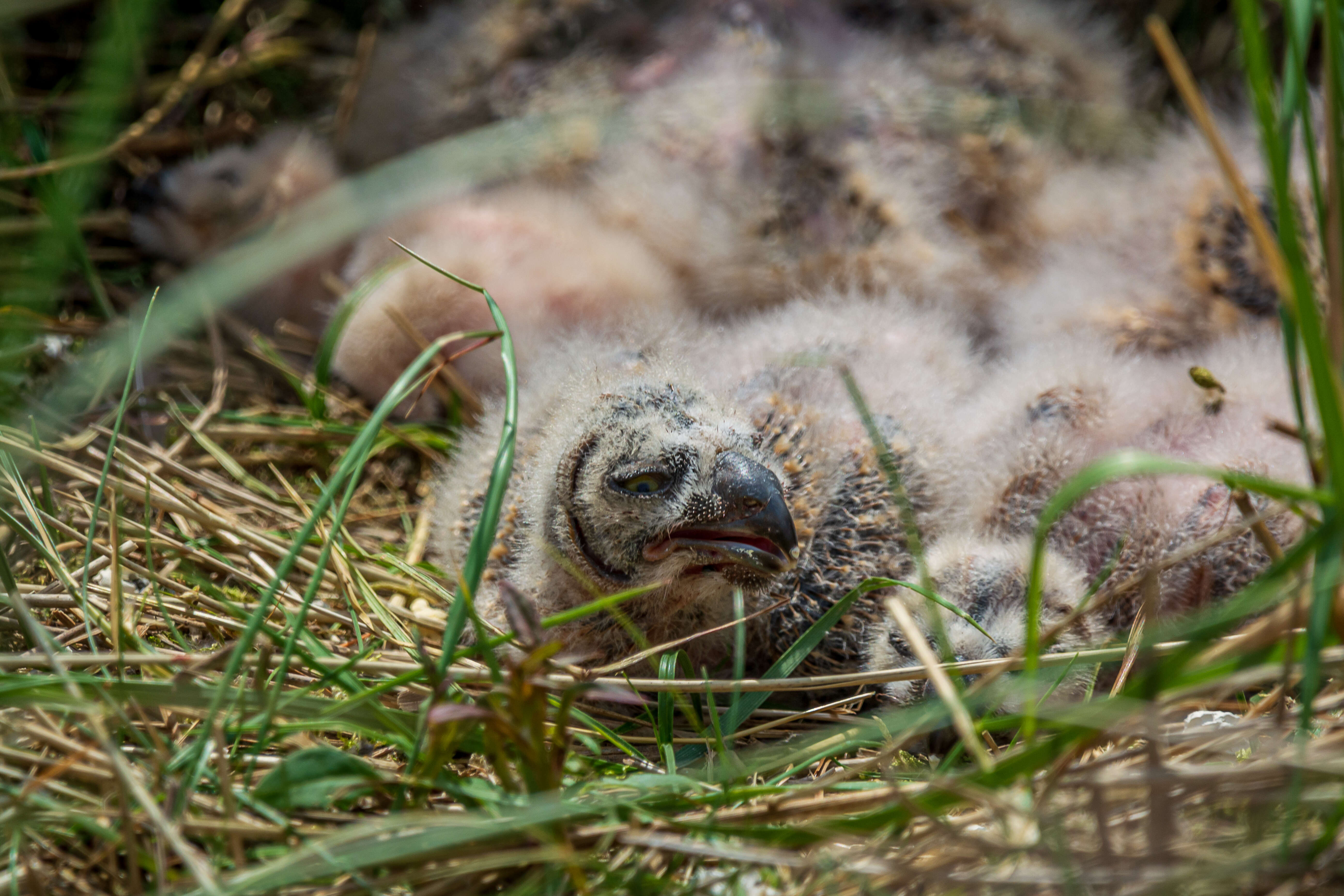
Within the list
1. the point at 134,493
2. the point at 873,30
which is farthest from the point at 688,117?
the point at 134,493

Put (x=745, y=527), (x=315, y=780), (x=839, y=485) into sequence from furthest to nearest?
(x=839, y=485) → (x=745, y=527) → (x=315, y=780)

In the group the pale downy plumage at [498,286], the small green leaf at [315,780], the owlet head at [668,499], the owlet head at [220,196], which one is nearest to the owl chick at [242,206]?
the owlet head at [220,196]

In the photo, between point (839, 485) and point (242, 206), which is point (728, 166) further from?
point (242, 206)

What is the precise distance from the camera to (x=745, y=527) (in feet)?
4.50

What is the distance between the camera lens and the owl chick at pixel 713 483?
1401 millimetres

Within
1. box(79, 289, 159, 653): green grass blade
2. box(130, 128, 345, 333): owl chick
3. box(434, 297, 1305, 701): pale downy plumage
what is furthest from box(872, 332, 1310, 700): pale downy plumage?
box(130, 128, 345, 333): owl chick

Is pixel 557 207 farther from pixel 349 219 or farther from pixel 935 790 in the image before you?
pixel 935 790

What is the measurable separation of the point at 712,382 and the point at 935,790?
877 millimetres

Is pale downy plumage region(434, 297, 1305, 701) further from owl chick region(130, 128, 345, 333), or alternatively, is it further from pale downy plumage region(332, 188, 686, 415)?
owl chick region(130, 128, 345, 333)

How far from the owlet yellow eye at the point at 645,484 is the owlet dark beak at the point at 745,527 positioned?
2.7 inches

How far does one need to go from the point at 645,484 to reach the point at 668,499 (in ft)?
0.13

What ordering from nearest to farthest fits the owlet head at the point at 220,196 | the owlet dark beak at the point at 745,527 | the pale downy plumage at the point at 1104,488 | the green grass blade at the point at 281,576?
the green grass blade at the point at 281,576 < the owlet dark beak at the point at 745,527 < the pale downy plumage at the point at 1104,488 < the owlet head at the point at 220,196

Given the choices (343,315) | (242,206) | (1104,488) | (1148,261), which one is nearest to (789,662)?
(1104,488)

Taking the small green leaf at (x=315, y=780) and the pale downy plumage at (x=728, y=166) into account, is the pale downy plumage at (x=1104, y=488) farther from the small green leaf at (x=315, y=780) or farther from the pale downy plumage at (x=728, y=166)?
the small green leaf at (x=315, y=780)
